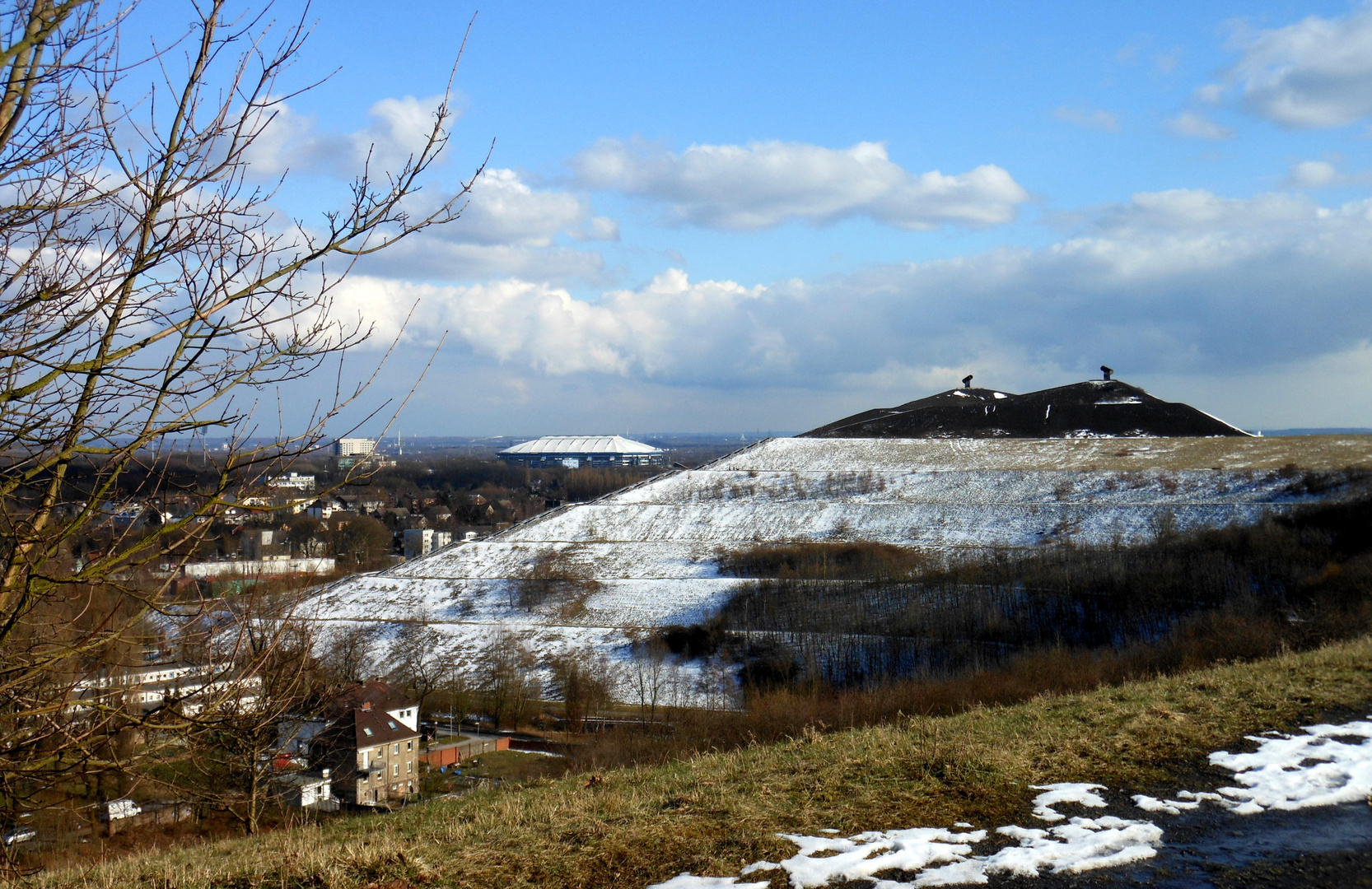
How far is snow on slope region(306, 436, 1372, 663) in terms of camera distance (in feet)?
131

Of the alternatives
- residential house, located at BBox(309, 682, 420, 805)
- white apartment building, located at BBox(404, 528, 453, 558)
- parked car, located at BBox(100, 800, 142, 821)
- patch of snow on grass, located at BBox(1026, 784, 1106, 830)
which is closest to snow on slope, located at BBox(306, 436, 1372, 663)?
residential house, located at BBox(309, 682, 420, 805)

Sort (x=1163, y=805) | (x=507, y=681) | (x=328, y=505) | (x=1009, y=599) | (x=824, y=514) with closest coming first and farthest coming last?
(x=1163, y=805) → (x=328, y=505) → (x=507, y=681) → (x=1009, y=599) → (x=824, y=514)

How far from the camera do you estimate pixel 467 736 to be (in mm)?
30969

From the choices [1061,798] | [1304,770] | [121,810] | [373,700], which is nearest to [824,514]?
[373,700]

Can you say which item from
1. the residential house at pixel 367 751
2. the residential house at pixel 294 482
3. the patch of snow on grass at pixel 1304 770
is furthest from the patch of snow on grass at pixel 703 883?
the residential house at pixel 367 751

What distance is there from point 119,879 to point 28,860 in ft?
36.2

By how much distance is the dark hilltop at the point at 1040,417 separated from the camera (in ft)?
187

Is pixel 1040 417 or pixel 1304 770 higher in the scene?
pixel 1040 417

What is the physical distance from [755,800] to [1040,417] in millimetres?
59521

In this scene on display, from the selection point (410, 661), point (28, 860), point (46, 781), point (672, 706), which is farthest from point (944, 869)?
point (410, 661)

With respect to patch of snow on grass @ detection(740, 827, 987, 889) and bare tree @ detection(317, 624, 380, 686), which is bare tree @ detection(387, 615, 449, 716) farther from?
Answer: patch of snow on grass @ detection(740, 827, 987, 889)

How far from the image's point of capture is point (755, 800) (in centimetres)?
624

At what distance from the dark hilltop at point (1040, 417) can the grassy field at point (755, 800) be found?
52.2 metres

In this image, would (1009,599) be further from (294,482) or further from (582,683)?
(294,482)
